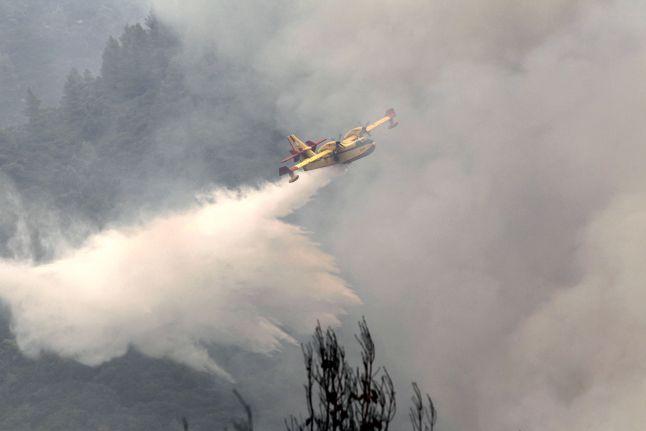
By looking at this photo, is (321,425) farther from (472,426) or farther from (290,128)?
(290,128)

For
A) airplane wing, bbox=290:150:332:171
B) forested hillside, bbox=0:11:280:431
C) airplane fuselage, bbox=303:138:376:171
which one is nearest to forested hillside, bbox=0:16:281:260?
forested hillside, bbox=0:11:280:431

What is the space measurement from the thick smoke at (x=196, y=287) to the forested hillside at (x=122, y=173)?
438cm

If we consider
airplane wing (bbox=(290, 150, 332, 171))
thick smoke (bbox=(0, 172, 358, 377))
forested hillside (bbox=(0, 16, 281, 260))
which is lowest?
airplane wing (bbox=(290, 150, 332, 171))

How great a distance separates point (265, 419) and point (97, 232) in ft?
125

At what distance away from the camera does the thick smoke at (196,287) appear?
106 m

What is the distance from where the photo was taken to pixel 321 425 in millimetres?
40812

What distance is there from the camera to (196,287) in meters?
112

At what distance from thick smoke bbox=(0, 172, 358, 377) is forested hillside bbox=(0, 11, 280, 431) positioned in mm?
4380

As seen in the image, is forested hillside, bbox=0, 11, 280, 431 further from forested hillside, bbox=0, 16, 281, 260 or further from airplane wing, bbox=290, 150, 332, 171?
airplane wing, bbox=290, 150, 332, 171

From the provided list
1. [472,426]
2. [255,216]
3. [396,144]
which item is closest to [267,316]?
[255,216]

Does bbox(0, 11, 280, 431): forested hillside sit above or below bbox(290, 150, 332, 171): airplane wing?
above

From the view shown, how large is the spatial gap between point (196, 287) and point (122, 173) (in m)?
41.8

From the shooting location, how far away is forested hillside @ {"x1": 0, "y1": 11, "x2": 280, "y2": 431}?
12506 centimetres

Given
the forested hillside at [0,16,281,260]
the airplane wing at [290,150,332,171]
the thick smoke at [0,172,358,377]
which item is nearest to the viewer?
the airplane wing at [290,150,332,171]
